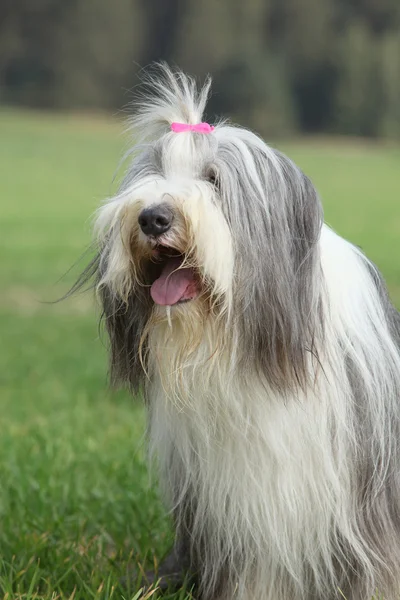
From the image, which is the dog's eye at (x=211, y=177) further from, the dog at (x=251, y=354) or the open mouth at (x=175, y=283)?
the open mouth at (x=175, y=283)

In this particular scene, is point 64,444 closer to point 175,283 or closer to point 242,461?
point 242,461

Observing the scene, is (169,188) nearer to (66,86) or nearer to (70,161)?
(70,161)

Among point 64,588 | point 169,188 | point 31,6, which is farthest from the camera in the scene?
point 31,6

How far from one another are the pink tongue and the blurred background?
16.4 inches

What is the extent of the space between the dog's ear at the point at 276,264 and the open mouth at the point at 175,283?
0.41ft

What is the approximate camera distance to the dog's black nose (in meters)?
2.44

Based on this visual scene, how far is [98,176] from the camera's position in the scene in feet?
84.0

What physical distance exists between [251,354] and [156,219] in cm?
47

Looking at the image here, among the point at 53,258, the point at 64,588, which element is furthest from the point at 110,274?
the point at 53,258

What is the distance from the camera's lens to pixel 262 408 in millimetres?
2705

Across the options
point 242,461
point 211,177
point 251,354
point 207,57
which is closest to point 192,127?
point 211,177

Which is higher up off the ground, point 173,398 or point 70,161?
point 173,398

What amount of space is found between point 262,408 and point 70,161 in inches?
1052

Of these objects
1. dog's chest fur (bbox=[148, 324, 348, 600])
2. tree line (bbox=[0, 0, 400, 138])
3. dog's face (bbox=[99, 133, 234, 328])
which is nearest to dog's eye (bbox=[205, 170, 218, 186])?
dog's face (bbox=[99, 133, 234, 328])
